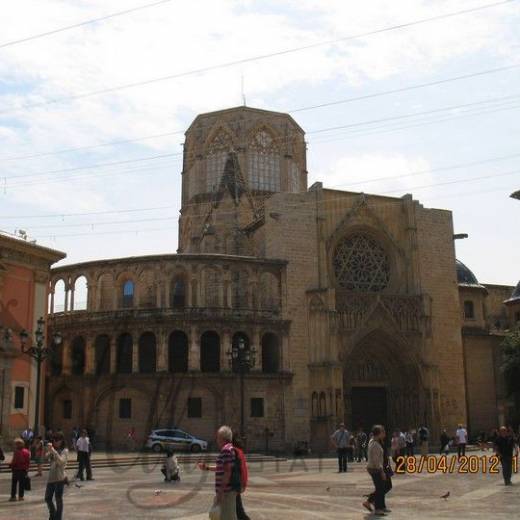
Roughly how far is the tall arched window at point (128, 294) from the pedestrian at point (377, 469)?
29.6m

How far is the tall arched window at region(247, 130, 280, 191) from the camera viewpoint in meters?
52.2

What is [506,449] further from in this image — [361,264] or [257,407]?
[361,264]

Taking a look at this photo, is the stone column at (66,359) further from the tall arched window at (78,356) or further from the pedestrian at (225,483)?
A: the pedestrian at (225,483)

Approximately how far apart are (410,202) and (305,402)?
14514mm

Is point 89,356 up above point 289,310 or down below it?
below

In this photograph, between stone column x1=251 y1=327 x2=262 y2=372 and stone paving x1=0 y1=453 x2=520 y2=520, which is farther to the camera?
stone column x1=251 y1=327 x2=262 y2=372

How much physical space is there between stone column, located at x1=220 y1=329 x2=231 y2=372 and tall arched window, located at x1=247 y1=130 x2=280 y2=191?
16485mm

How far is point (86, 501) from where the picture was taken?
594 inches

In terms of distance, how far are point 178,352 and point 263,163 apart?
19325 mm

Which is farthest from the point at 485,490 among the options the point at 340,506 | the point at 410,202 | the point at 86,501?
the point at 410,202

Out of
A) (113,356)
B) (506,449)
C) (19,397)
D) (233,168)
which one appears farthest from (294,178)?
(506,449)

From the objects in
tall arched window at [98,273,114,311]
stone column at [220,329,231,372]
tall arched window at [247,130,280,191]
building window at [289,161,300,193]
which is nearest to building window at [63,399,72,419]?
tall arched window at [98,273,114,311]

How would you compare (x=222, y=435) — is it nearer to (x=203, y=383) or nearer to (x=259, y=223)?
(x=203, y=383)

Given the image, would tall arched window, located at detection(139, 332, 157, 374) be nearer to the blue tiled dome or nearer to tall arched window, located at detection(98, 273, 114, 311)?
tall arched window, located at detection(98, 273, 114, 311)
